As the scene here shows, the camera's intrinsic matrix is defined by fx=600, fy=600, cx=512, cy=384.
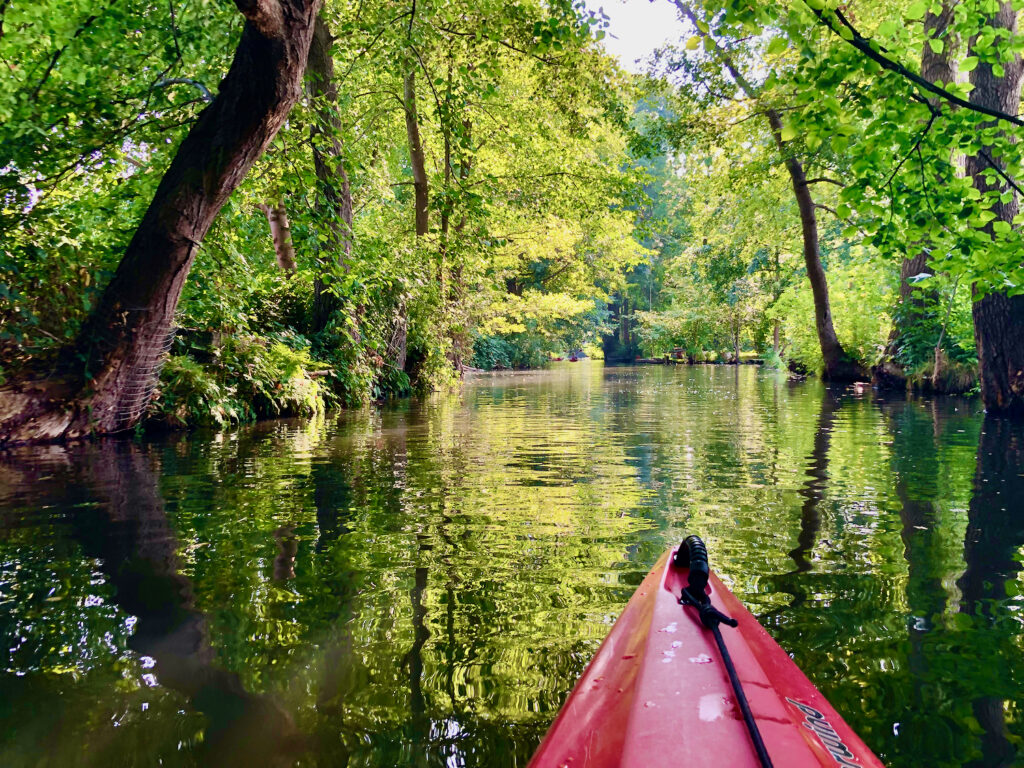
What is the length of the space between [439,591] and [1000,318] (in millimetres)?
9690

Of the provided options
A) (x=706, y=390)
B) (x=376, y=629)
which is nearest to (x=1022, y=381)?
(x=706, y=390)

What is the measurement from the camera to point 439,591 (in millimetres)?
2793

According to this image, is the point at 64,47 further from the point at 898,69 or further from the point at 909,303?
the point at 909,303

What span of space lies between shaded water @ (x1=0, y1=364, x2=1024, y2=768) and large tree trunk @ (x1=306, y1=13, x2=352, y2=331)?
110 inches

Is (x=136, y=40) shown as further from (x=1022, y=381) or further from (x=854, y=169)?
(x=1022, y=381)

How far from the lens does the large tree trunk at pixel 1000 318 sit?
8.45 meters

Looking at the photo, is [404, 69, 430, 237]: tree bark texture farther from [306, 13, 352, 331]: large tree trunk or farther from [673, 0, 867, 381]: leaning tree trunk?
[673, 0, 867, 381]: leaning tree trunk

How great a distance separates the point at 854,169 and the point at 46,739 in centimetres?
535

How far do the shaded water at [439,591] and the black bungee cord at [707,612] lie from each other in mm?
478

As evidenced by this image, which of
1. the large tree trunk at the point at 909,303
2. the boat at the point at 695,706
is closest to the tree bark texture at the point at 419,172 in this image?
the large tree trunk at the point at 909,303

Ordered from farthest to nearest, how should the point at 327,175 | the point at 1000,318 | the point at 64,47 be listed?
the point at 327,175
the point at 1000,318
the point at 64,47

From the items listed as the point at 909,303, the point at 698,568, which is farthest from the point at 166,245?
the point at 909,303

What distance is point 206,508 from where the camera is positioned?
4.32 m

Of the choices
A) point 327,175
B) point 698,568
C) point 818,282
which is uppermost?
point 327,175
